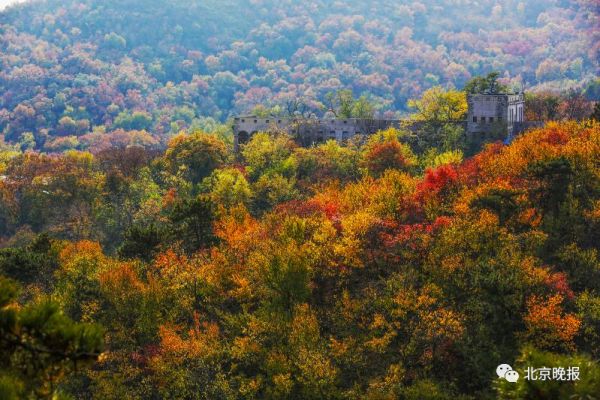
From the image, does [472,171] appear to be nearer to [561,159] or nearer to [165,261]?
[561,159]

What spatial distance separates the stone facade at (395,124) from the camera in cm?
7506

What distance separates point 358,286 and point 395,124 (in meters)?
41.7

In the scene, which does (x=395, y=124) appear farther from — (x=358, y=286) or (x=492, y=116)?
(x=358, y=286)

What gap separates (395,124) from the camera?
8444 cm

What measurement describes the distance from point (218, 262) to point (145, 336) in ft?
22.9

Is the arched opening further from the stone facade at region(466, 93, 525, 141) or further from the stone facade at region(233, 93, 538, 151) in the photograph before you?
the stone facade at region(466, 93, 525, 141)

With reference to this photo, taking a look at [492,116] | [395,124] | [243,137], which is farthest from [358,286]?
[243,137]

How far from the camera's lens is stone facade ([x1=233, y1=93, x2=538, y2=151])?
246 feet

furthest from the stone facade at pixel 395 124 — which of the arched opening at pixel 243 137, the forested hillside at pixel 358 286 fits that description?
the forested hillside at pixel 358 286

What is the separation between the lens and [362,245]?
47.1 metres

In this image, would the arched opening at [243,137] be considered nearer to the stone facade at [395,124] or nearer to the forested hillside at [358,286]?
the stone facade at [395,124]

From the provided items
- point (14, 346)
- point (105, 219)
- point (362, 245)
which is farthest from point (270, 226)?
point (14, 346)

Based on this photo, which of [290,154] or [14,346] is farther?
[290,154]

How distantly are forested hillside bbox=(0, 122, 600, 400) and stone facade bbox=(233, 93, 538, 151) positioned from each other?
34.6 ft
